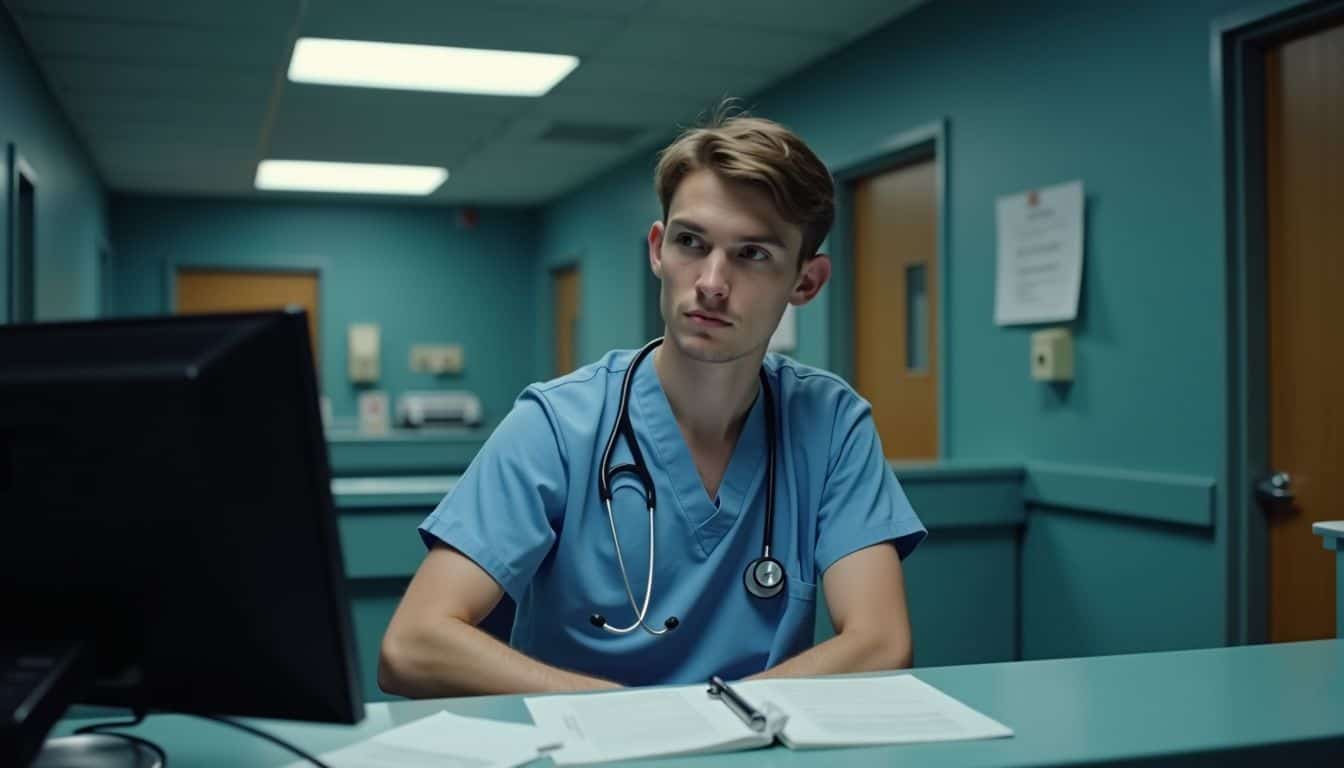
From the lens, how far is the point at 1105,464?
272cm

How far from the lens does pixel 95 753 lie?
0.80 meters

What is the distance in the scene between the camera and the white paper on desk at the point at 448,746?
790 millimetres

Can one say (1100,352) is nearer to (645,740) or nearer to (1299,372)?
→ (1299,372)

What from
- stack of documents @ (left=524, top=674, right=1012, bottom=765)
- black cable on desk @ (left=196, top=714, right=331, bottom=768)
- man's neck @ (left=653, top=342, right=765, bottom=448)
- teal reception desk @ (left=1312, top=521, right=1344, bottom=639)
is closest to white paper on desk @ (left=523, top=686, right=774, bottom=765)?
stack of documents @ (left=524, top=674, right=1012, bottom=765)

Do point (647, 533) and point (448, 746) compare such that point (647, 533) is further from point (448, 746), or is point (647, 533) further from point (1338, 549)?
point (1338, 549)

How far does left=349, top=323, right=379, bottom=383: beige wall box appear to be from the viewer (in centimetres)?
703

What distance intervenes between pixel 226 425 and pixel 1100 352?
2421 mm

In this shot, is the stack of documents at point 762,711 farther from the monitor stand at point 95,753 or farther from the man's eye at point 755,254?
the man's eye at point 755,254

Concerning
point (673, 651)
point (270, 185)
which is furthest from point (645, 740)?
point (270, 185)

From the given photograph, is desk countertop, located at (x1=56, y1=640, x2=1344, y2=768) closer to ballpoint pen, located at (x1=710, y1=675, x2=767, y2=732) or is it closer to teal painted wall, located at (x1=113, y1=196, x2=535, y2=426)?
ballpoint pen, located at (x1=710, y1=675, x2=767, y2=732)

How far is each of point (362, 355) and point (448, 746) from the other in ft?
21.2

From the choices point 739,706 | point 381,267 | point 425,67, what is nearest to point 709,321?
point 739,706

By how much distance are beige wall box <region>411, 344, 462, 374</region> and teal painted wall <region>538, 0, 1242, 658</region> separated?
417 centimetres

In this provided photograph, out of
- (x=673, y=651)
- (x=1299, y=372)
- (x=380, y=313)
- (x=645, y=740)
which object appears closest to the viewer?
(x=645, y=740)
